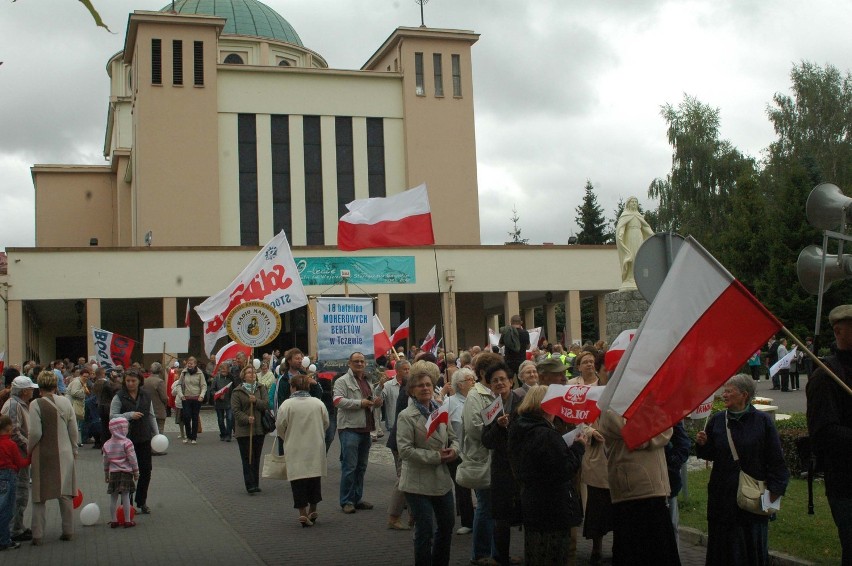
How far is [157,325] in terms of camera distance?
4444 cm

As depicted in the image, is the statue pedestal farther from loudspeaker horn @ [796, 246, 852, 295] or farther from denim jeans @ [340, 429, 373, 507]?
loudspeaker horn @ [796, 246, 852, 295]

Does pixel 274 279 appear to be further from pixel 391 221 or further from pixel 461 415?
pixel 461 415

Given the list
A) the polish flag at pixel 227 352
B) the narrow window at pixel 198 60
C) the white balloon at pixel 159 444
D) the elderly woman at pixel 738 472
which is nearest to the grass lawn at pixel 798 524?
the elderly woman at pixel 738 472

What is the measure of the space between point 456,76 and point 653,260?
43023mm

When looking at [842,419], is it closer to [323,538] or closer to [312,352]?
[323,538]

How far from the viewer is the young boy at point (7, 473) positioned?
33.3ft

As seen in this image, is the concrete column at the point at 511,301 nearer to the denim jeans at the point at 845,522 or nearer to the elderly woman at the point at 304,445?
the elderly woman at the point at 304,445

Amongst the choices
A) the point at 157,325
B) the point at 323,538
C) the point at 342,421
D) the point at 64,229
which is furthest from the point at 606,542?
the point at 64,229

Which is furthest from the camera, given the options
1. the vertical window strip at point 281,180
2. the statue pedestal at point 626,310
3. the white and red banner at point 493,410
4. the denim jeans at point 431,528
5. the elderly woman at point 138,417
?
the vertical window strip at point 281,180

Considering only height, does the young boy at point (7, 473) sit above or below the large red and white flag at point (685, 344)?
below

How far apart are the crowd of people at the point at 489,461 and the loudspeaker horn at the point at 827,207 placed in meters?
1.58

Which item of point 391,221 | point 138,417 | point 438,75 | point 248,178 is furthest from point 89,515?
point 438,75

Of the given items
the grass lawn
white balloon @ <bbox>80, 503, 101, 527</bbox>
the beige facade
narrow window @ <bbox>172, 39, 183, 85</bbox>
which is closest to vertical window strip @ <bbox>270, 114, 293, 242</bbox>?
the beige facade

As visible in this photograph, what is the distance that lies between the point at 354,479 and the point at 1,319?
1482 inches
